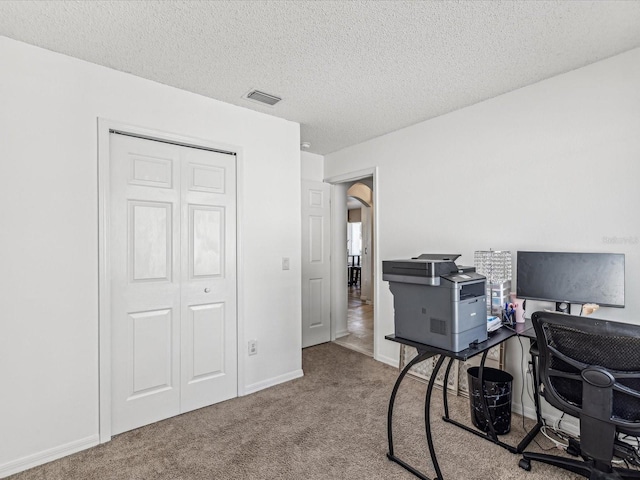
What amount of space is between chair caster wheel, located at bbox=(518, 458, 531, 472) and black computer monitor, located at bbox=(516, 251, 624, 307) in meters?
0.99

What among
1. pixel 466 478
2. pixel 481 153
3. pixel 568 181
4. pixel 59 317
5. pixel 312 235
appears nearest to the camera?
pixel 466 478

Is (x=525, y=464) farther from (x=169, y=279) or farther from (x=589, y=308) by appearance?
(x=169, y=279)

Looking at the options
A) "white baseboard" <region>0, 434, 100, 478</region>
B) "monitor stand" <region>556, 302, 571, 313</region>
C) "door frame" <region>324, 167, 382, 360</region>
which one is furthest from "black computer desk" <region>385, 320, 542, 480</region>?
"white baseboard" <region>0, 434, 100, 478</region>

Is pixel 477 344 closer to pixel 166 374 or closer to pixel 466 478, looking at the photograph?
pixel 466 478

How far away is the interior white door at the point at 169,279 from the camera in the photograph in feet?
7.84

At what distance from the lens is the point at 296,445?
221cm

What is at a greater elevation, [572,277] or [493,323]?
[572,277]

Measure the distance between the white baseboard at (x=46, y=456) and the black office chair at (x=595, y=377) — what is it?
2750 millimetres

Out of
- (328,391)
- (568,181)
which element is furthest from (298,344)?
(568,181)

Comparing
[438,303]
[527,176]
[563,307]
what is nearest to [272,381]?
[438,303]

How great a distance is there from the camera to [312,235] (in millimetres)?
4328

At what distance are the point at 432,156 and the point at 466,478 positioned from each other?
255 cm

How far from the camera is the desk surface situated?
1.76m

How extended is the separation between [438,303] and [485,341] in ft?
1.43
